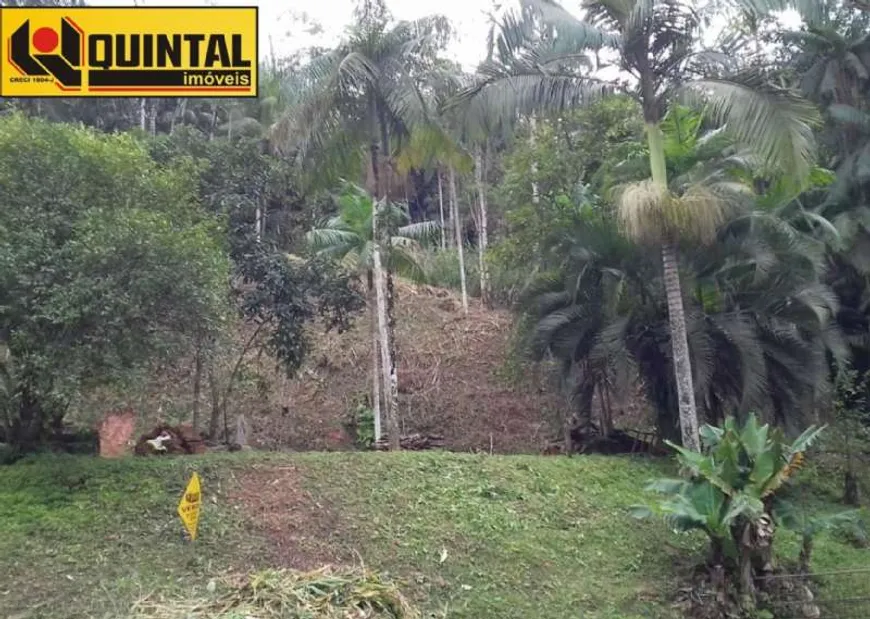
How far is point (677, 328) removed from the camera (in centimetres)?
1265

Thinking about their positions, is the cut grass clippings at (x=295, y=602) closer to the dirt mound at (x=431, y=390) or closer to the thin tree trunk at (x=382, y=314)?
the thin tree trunk at (x=382, y=314)

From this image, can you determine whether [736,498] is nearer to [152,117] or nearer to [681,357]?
[681,357]

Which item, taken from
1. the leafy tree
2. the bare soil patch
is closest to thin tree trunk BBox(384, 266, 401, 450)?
the bare soil patch

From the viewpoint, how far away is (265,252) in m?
15.7

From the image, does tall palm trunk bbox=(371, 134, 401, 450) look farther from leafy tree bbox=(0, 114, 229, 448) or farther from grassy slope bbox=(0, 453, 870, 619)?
leafy tree bbox=(0, 114, 229, 448)

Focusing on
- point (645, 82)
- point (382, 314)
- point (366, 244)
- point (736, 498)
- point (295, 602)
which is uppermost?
point (645, 82)

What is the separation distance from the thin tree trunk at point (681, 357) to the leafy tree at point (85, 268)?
6483 millimetres

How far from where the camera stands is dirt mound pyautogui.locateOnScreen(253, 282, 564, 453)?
18422 millimetres

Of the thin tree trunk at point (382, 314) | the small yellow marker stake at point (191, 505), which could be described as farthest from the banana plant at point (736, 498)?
the thin tree trunk at point (382, 314)

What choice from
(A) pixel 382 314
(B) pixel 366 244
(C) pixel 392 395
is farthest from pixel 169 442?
(B) pixel 366 244

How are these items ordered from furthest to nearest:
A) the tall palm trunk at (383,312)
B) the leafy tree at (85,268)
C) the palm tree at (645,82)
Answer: the tall palm trunk at (383,312)
the palm tree at (645,82)
the leafy tree at (85,268)

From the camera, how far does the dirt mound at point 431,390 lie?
60.4 ft

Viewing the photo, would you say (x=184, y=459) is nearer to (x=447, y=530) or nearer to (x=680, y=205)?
(x=447, y=530)

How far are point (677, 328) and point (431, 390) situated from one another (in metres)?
9.44
